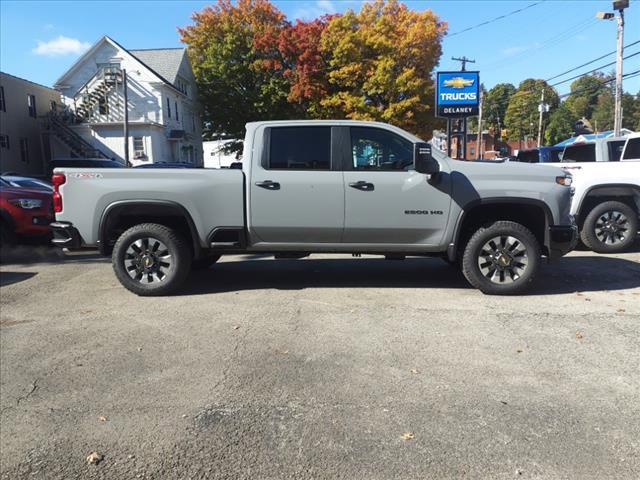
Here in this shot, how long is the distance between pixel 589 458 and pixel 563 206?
12.6 ft

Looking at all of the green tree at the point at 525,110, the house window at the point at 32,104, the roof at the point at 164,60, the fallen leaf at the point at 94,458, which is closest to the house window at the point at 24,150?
the house window at the point at 32,104

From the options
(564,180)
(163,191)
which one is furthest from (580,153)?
(163,191)

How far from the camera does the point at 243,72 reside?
127 feet

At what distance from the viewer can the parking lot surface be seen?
290 centimetres

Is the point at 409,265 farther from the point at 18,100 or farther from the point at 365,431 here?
the point at 18,100

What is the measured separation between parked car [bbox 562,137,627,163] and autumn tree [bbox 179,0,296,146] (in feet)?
92.7

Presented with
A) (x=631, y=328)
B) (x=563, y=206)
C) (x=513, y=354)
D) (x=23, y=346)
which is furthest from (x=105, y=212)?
(x=631, y=328)

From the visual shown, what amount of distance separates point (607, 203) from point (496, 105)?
10388 centimetres

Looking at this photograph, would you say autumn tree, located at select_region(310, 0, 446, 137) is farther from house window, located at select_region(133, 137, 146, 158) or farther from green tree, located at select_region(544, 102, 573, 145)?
green tree, located at select_region(544, 102, 573, 145)

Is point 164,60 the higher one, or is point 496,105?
point 496,105

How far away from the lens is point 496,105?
343 feet

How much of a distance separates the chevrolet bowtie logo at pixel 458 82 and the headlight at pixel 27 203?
41.2 ft

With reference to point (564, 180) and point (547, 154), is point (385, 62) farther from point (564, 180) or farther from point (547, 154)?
point (564, 180)

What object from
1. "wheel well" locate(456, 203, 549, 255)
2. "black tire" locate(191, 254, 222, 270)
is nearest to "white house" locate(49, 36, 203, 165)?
"black tire" locate(191, 254, 222, 270)
